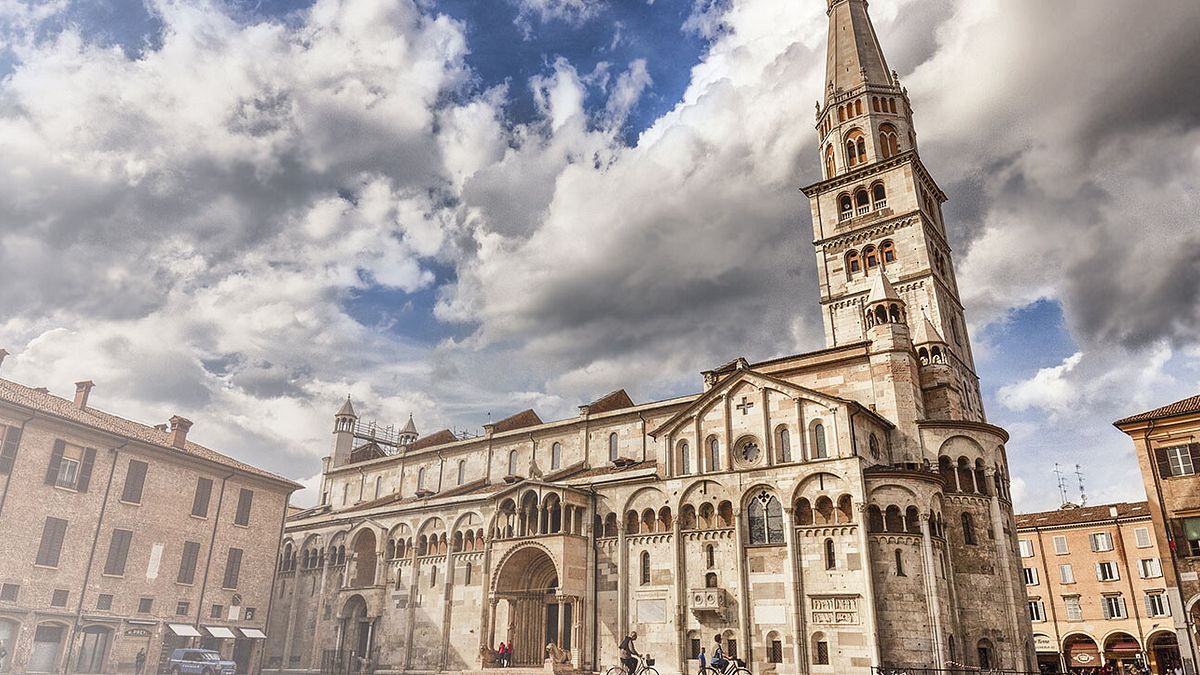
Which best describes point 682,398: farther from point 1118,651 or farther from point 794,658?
point 1118,651

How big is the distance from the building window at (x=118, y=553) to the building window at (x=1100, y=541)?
59487mm

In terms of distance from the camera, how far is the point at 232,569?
4200 cm

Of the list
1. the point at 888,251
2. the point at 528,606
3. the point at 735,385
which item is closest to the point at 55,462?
the point at 528,606

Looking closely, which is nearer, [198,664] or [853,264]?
[198,664]

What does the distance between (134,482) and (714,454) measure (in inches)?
1139

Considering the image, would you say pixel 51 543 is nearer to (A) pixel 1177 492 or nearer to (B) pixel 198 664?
(B) pixel 198 664

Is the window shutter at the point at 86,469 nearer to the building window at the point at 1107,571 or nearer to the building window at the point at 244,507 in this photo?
the building window at the point at 244,507

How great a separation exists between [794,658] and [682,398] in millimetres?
15428

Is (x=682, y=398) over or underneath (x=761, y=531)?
over

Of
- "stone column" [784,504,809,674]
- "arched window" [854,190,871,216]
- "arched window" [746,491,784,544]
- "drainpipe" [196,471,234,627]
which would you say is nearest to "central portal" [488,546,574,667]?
"arched window" [746,491,784,544]

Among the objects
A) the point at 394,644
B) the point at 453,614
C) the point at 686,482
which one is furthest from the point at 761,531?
the point at 394,644

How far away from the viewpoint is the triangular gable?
33.7m

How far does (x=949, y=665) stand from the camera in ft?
94.7

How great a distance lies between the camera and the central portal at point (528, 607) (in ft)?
124
